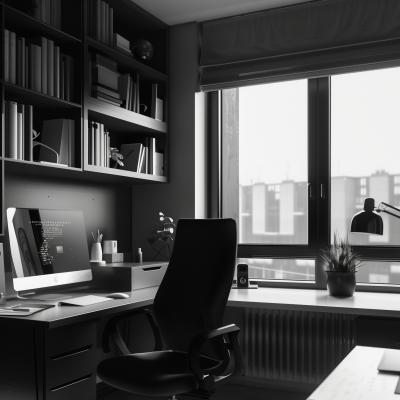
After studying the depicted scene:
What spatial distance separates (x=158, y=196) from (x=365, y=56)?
182cm

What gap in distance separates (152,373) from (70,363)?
1.49 ft

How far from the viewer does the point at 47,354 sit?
226 cm

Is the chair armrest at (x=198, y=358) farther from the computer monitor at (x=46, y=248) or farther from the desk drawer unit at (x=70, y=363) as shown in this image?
the computer monitor at (x=46, y=248)

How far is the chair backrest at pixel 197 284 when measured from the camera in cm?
242

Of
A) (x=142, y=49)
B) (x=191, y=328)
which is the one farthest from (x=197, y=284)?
(x=142, y=49)

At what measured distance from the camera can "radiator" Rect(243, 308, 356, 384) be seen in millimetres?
3410

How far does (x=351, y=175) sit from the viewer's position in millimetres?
3592

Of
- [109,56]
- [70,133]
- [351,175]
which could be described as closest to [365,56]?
[351,175]

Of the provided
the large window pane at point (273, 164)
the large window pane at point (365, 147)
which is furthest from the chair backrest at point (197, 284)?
the large window pane at point (365, 147)

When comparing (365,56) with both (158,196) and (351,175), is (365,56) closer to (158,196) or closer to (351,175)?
(351,175)

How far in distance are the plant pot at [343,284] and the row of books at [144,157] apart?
150 centimetres

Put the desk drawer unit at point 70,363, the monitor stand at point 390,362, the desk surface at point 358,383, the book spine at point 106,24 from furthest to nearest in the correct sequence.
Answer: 1. the book spine at point 106,24
2. the desk drawer unit at point 70,363
3. the monitor stand at point 390,362
4. the desk surface at point 358,383

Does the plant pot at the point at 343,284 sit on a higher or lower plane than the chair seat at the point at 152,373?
higher

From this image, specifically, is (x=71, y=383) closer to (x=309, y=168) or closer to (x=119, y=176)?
(x=119, y=176)
